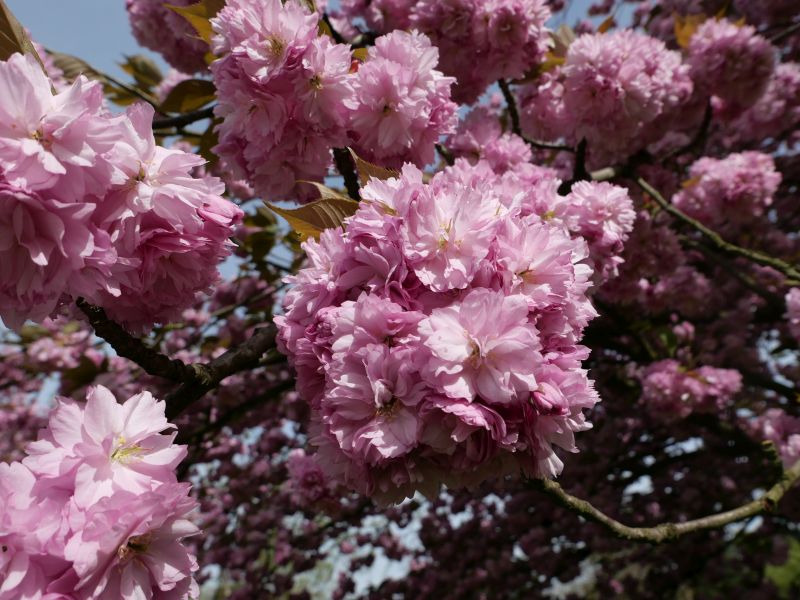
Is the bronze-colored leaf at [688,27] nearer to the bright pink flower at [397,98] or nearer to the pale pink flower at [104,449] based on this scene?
the bright pink flower at [397,98]

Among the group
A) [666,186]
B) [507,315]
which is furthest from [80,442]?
[666,186]

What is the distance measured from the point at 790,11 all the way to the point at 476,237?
6866 mm

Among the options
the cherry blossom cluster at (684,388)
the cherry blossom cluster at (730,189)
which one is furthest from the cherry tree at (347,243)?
the cherry blossom cluster at (684,388)

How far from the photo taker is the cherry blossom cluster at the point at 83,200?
740mm

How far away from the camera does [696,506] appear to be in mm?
6117

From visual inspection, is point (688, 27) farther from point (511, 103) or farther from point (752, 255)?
point (511, 103)

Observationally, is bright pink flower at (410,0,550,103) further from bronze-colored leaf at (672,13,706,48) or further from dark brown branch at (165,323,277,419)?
bronze-colored leaf at (672,13,706,48)

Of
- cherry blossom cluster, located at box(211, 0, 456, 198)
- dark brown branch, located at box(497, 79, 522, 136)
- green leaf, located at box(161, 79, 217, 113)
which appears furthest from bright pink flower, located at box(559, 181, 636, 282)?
green leaf, located at box(161, 79, 217, 113)

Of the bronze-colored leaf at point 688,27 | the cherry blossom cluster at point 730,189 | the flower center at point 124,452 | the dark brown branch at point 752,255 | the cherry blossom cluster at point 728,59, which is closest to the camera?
the flower center at point 124,452

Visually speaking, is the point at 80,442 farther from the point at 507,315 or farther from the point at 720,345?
the point at 720,345

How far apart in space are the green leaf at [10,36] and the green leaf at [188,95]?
124 centimetres

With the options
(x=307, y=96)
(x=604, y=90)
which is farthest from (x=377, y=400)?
(x=604, y=90)

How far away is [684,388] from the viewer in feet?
12.1

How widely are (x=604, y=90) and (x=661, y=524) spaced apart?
5.24 feet
